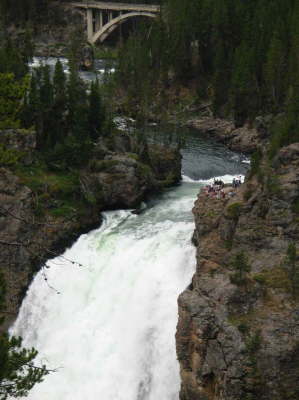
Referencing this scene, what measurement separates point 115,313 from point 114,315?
0.44 ft

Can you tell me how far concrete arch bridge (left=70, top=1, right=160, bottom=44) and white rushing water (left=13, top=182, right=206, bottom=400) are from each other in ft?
306

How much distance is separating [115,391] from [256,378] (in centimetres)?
918

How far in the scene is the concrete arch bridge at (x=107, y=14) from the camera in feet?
396

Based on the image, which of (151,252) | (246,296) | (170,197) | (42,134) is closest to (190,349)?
(246,296)

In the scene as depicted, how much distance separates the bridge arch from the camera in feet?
396

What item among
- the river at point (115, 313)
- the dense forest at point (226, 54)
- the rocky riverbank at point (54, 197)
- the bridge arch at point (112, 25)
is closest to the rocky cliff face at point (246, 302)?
the river at point (115, 313)

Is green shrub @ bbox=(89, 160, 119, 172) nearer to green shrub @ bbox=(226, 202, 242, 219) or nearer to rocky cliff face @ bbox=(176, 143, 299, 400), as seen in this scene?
rocky cliff face @ bbox=(176, 143, 299, 400)

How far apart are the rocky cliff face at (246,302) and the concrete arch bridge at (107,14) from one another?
319 ft

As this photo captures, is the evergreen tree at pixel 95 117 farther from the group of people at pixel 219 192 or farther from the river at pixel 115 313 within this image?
the group of people at pixel 219 192

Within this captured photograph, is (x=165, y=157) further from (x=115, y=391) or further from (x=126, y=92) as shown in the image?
(x=126, y=92)

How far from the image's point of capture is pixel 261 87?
242ft

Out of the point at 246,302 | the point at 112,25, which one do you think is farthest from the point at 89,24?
the point at 246,302

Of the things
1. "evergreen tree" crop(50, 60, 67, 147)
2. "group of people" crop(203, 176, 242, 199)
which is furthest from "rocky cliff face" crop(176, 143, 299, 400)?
"evergreen tree" crop(50, 60, 67, 147)

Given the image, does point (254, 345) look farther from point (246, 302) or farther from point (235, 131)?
point (235, 131)
